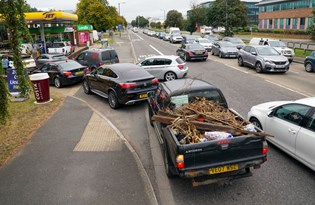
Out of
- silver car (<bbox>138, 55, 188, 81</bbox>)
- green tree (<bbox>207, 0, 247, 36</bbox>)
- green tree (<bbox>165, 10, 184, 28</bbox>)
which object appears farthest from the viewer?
green tree (<bbox>165, 10, 184, 28</bbox>)

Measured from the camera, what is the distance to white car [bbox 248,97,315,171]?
520 centimetres

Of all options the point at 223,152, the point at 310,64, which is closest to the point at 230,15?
the point at 310,64

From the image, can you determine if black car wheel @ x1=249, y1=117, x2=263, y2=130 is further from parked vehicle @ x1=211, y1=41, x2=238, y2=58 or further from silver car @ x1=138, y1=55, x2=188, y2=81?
parked vehicle @ x1=211, y1=41, x2=238, y2=58

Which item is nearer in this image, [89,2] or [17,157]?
[17,157]

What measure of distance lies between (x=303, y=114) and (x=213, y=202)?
2663 millimetres

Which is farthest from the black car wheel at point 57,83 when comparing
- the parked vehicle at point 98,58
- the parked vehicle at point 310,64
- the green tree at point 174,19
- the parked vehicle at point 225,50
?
the green tree at point 174,19

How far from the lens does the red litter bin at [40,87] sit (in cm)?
1116

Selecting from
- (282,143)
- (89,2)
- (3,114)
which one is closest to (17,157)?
(3,114)

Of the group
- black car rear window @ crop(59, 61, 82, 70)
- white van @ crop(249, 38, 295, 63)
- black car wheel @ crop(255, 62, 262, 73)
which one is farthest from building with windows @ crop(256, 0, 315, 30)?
black car rear window @ crop(59, 61, 82, 70)

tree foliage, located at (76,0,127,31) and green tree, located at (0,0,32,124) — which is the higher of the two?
tree foliage, located at (76,0,127,31)

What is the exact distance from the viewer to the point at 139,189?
4934 millimetres

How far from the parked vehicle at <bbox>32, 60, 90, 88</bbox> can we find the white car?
10776 mm

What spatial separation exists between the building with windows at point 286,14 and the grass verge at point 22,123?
53.2 meters

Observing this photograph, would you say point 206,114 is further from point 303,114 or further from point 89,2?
point 89,2
